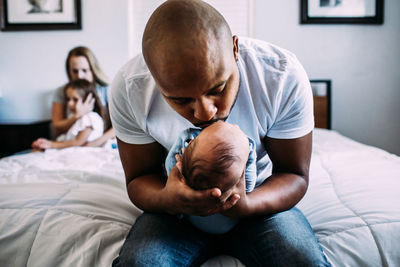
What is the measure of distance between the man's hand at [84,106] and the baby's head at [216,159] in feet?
5.88

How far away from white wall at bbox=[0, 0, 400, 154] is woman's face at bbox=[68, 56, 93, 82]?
0.36 meters

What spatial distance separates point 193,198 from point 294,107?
361 mm

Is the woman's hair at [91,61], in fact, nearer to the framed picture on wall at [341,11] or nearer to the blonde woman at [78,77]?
the blonde woman at [78,77]

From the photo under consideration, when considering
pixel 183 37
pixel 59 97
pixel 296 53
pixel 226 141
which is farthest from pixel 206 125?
pixel 296 53

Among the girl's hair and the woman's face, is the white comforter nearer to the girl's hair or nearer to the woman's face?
the girl's hair

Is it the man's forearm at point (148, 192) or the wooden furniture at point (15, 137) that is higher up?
the man's forearm at point (148, 192)

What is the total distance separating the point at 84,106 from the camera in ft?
7.34

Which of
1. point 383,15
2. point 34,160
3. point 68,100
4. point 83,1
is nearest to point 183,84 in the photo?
point 34,160

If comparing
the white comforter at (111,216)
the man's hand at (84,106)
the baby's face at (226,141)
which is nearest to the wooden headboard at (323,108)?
the white comforter at (111,216)

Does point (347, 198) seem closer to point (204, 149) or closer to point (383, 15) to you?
point (204, 149)

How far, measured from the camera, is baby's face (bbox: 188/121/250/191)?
2.05 ft

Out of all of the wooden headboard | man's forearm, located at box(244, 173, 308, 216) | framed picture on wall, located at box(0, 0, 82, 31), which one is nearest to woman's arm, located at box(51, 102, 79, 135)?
→ framed picture on wall, located at box(0, 0, 82, 31)

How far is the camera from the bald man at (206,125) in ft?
1.91

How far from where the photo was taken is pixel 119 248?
74cm
